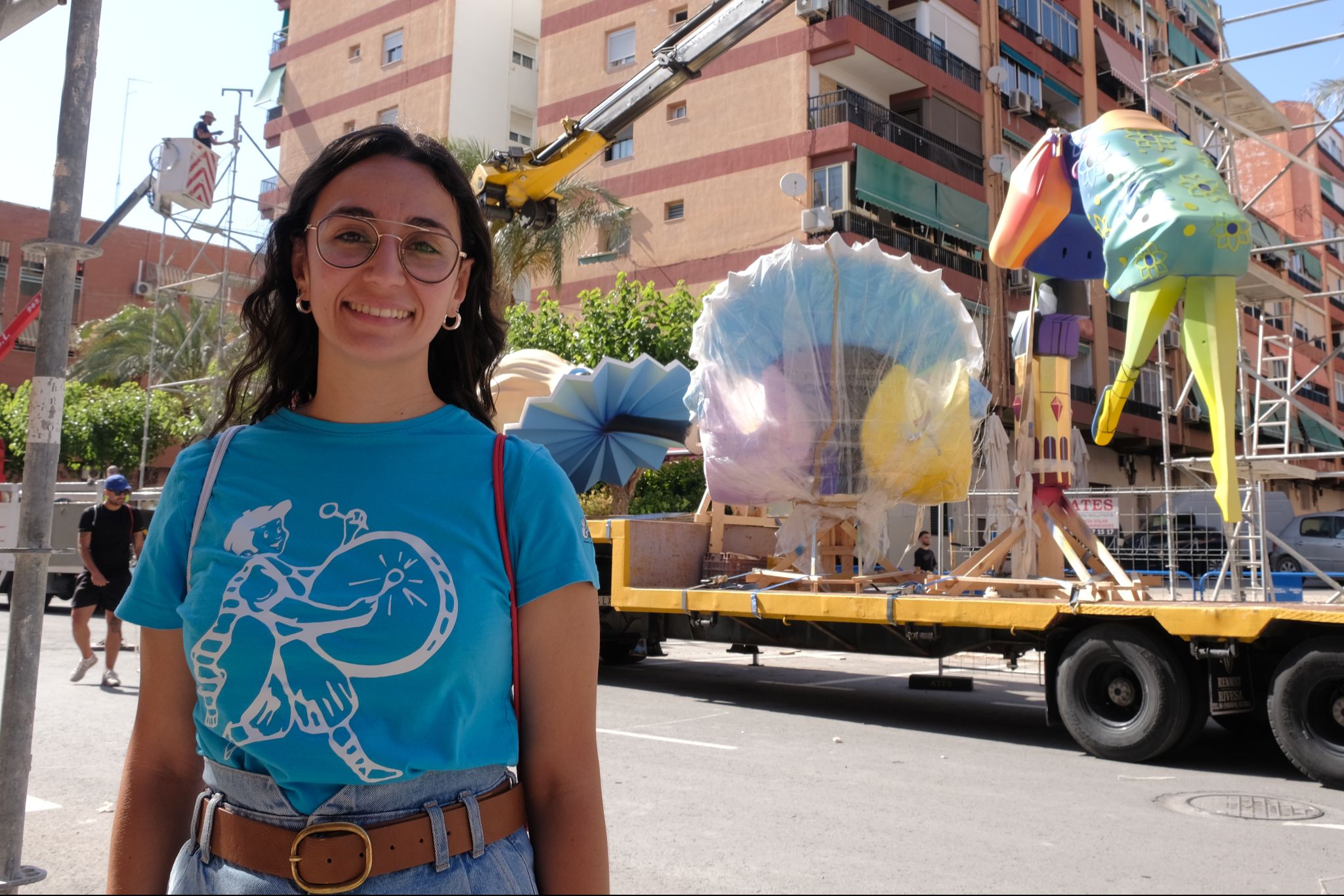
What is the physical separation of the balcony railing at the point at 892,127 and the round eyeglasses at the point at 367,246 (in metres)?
25.0

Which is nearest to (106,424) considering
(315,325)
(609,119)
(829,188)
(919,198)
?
(829,188)

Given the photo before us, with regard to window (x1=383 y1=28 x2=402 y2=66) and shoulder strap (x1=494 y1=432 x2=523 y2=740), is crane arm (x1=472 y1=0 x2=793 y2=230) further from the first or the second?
window (x1=383 y1=28 x2=402 y2=66)

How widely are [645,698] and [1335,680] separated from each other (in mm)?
6076

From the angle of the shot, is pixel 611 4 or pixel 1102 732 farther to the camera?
pixel 611 4

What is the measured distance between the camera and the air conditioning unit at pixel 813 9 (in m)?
24.5

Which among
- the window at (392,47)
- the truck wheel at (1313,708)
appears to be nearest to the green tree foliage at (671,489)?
the truck wheel at (1313,708)

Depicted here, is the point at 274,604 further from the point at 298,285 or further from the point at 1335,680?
the point at 1335,680

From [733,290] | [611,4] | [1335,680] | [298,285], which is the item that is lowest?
[1335,680]

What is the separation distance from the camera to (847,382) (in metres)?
10.1

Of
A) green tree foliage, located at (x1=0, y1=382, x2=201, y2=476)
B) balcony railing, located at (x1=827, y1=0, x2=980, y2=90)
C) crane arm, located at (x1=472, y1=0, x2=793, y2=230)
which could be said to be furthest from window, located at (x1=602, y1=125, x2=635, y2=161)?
green tree foliage, located at (x1=0, y1=382, x2=201, y2=476)

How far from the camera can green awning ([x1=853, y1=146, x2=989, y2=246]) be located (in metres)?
25.0

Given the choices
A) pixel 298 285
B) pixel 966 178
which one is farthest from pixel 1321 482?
pixel 298 285

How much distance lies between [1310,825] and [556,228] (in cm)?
2098

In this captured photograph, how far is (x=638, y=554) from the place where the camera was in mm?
11234
